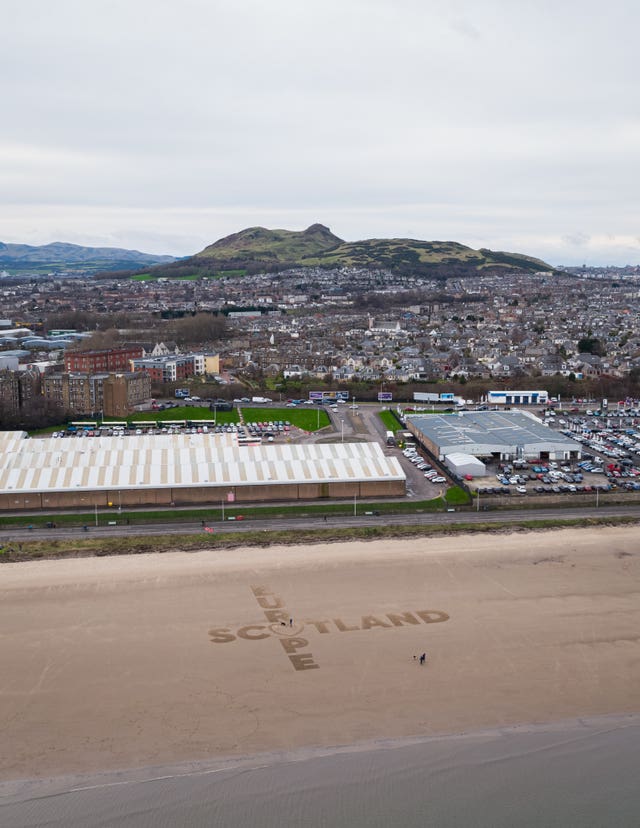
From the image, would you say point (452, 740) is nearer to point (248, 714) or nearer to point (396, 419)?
point (248, 714)

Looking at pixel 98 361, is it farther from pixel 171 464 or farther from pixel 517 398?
pixel 517 398

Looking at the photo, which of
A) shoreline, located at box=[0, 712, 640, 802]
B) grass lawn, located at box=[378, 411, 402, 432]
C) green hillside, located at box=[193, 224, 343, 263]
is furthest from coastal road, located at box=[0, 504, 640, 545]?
green hillside, located at box=[193, 224, 343, 263]

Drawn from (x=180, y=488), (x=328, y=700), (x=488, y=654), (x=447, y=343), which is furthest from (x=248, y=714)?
(x=447, y=343)

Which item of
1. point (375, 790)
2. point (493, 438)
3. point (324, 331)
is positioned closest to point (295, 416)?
point (493, 438)

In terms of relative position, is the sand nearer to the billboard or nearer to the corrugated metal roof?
the corrugated metal roof

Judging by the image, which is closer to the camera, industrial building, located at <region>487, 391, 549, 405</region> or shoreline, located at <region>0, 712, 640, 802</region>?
shoreline, located at <region>0, 712, 640, 802</region>
